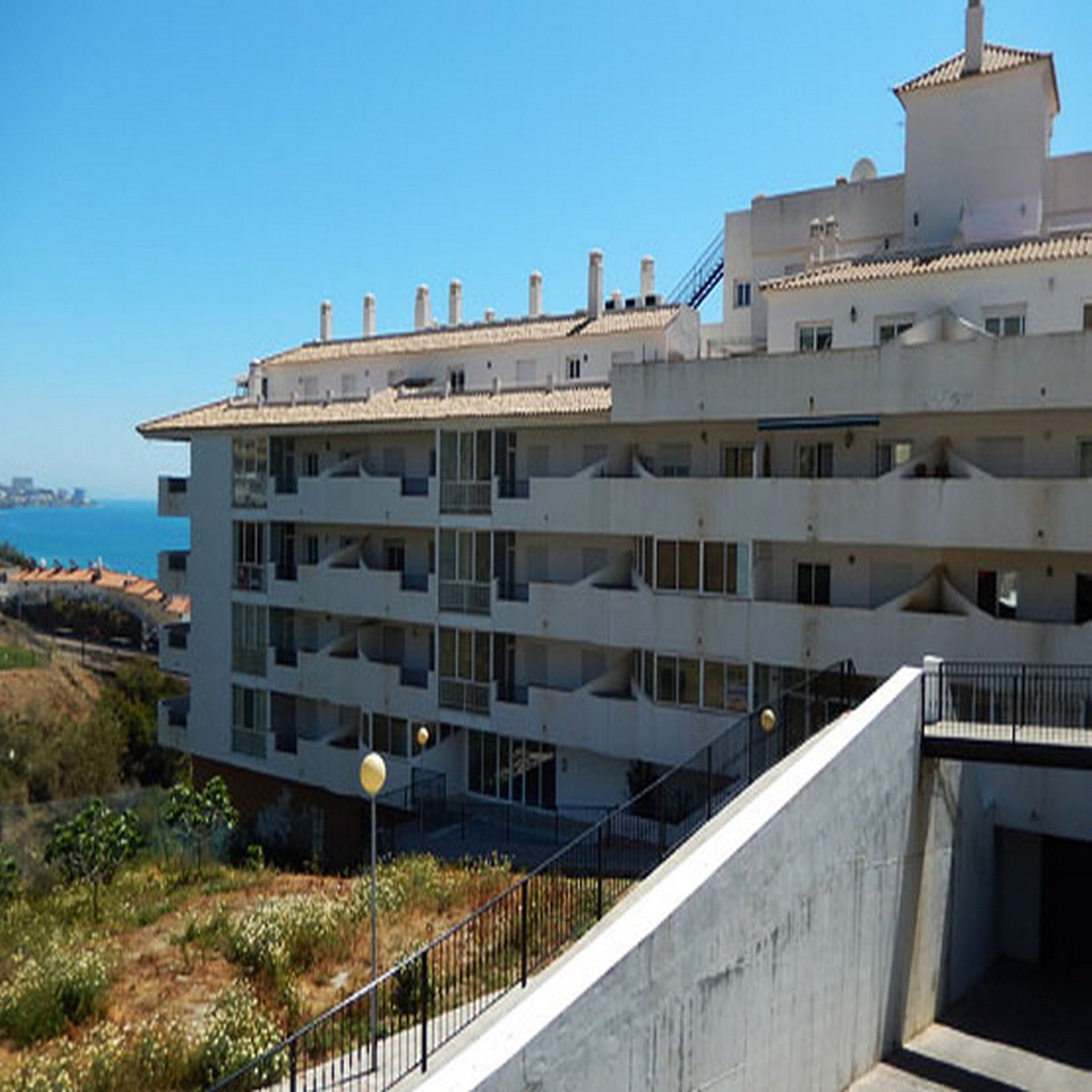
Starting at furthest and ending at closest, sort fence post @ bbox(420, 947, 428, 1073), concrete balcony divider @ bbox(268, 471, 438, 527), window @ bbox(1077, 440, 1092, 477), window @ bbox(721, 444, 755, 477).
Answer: concrete balcony divider @ bbox(268, 471, 438, 527) < window @ bbox(721, 444, 755, 477) < window @ bbox(1077, 440, 1092, 477) < fence post @ bbox(420, 947, 428, 1073)

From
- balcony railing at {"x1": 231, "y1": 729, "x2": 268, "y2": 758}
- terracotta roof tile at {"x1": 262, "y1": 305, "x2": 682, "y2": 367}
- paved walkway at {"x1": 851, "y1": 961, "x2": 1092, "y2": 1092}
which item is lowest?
paved walkway at {"x1": 851, "y1": 961, "x2": 1092, "y2": 1092}

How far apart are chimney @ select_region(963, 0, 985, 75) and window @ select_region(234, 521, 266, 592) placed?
2273 cm

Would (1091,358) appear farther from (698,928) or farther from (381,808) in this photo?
(381,808)

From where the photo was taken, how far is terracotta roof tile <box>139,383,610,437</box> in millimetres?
26828

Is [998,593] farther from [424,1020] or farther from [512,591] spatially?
[424,1020]

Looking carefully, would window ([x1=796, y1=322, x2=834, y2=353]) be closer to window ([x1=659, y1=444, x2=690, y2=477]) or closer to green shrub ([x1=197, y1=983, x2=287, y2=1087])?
window ([x1=659, y1=444, x2=690, y2=477])

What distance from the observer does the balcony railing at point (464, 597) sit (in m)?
27.9

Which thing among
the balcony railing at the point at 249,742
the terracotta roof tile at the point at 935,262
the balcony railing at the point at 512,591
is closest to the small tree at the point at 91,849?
the balcony railing at the point at 512,591

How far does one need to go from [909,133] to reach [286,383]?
21.8m

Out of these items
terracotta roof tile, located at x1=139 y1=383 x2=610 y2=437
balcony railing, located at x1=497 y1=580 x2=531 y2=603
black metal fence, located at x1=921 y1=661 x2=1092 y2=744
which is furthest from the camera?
balcony railing, located at x1=497 y1=580 x2=531 y2=603

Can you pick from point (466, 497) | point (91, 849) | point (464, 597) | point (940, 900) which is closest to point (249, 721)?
point (464, 597)

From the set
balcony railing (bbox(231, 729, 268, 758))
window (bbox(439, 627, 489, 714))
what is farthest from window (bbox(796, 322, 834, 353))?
balcony railing (bbox(231, 729, 268, 758))

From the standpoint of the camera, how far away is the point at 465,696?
2822 cm

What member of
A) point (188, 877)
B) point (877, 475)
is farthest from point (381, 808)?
point (877, 475)
